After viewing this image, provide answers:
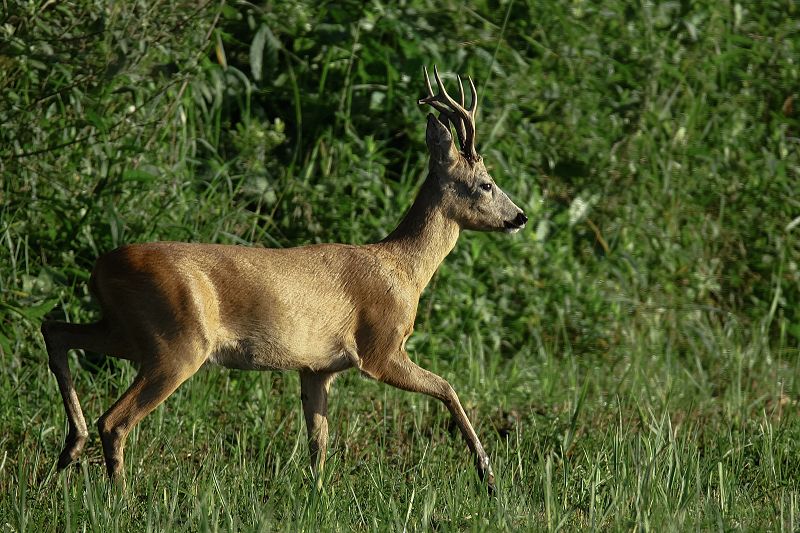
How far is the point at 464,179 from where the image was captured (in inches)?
235

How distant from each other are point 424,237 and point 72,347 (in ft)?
5.32

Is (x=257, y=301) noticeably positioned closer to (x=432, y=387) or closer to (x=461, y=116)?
(x=432, y=387)

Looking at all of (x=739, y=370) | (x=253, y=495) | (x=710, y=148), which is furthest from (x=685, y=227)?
(x=253, y=495)

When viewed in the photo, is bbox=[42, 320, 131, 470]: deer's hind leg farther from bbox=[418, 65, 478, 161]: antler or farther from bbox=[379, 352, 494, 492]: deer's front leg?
bbox=[418, 65, 478, 161]: antler

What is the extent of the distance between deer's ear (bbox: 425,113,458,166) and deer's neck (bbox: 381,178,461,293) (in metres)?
0.12

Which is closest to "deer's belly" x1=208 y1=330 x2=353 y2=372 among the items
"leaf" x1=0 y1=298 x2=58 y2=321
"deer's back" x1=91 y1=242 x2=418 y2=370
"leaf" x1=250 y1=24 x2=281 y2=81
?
"deer's back" x1=91 y1=242 x2=418 y2=370

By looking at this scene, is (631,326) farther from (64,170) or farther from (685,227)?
(64,170)

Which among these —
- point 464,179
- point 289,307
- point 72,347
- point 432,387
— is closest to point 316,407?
point 432,387

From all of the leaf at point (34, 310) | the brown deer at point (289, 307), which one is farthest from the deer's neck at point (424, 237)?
the leaf at point (34, 310)

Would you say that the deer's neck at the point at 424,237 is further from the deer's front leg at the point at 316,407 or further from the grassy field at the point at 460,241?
the grassy field at the point at 460,241

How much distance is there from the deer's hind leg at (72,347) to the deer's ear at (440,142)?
1.67 meters

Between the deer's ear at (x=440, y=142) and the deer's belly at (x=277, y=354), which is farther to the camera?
the deer's ear at (x=440, y=142)

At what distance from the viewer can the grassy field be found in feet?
16.4

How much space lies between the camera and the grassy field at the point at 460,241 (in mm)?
5004
